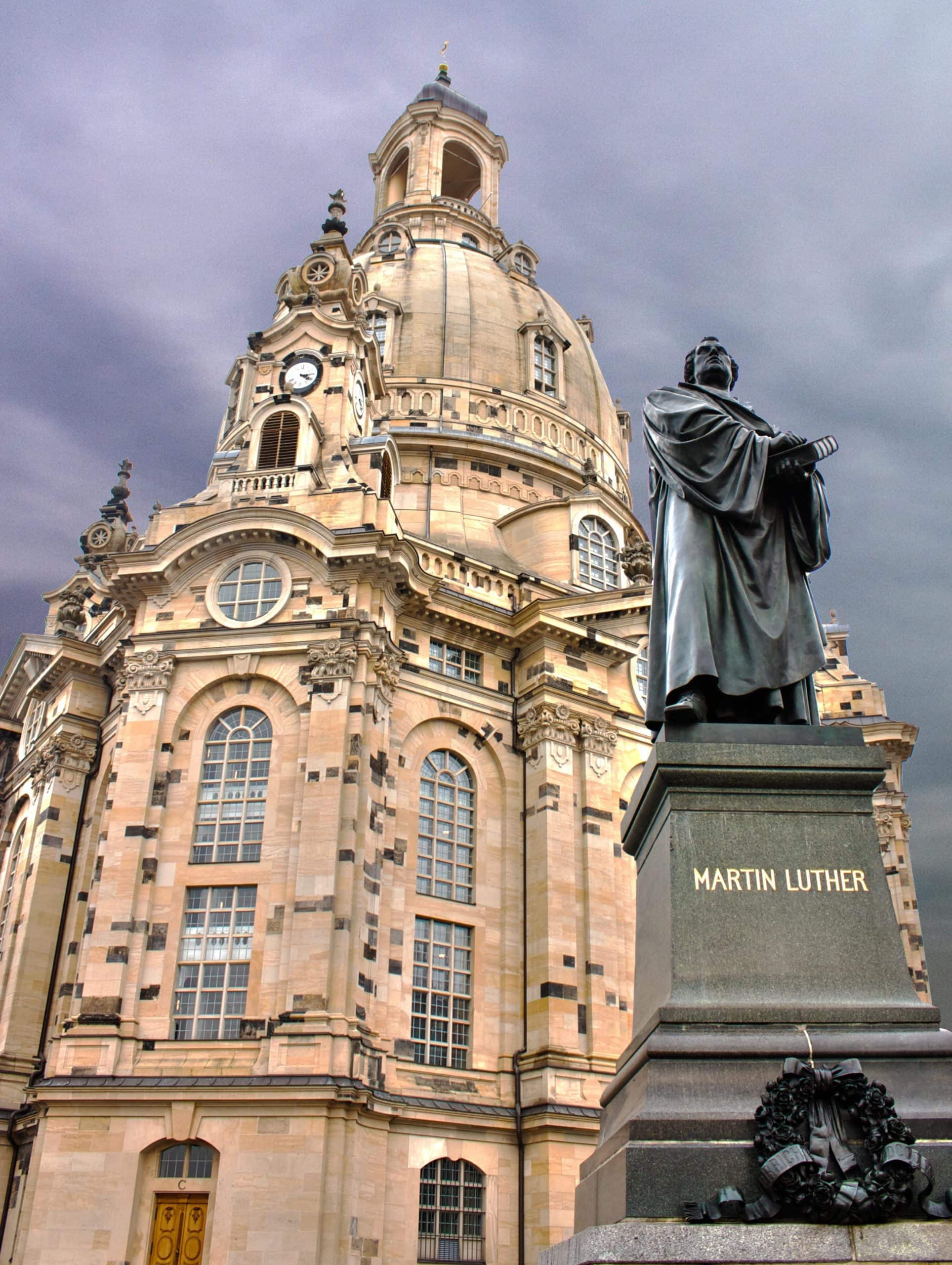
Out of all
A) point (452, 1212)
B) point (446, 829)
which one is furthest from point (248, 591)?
point (452, 1212)

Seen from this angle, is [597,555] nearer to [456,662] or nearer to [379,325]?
[456,662]

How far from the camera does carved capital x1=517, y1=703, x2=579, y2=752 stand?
109ft

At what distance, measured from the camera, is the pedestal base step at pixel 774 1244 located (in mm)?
5270

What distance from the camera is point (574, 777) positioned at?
110 feet

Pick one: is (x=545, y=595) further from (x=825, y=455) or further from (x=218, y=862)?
(x=825, y=455)

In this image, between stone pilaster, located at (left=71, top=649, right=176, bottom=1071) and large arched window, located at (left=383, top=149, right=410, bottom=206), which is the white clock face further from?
large arched window, located at (left=383, top=149, right=410, bottom=206)

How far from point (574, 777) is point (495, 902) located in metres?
4.41

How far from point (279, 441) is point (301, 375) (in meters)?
3.34

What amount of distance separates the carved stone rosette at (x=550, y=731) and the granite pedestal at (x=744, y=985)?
25.2 meters

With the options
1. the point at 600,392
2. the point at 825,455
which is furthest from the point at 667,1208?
the point at 600,392

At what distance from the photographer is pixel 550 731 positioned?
109 feet

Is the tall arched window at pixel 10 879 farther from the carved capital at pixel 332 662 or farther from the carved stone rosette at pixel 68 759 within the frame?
the carved capital at pixel 332 662

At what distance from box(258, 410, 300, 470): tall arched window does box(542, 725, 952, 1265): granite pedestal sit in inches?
1084

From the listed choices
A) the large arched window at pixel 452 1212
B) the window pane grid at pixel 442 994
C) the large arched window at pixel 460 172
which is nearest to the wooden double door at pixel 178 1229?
the large arched window at pixel 452 1212
